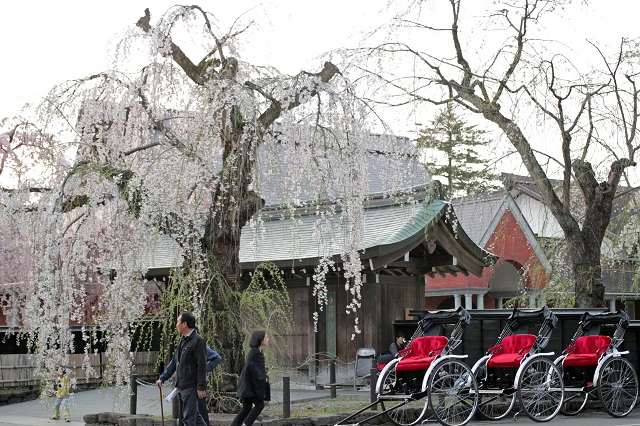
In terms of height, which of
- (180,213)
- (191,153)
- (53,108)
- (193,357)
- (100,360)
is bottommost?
(100,360)

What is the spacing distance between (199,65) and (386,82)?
9.21 feet

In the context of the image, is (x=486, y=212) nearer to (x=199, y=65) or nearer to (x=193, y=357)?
(x=199, y=65)

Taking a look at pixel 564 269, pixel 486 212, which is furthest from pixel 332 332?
pixel 486 212

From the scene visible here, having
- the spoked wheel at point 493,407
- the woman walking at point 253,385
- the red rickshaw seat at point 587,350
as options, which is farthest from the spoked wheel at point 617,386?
the woman walking at point 253,385

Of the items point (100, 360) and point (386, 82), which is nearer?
point (386, 82)

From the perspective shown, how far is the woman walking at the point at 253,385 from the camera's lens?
993 centimetres

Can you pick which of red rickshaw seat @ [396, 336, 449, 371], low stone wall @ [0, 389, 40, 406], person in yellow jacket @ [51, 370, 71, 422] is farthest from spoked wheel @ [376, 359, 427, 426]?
low stone wall @ [0, 389, 40, 406]

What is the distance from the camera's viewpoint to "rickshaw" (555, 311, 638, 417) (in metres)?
11.6

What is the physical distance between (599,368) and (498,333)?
1816 mm

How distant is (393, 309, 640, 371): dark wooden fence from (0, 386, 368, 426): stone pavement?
327 centimetres

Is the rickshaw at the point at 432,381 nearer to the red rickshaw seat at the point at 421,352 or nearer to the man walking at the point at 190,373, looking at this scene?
the red rickshaw seat at the point at 421,352

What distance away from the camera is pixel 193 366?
355 inches

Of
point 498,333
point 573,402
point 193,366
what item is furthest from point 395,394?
point 573,402

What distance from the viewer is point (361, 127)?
37.2 ft
